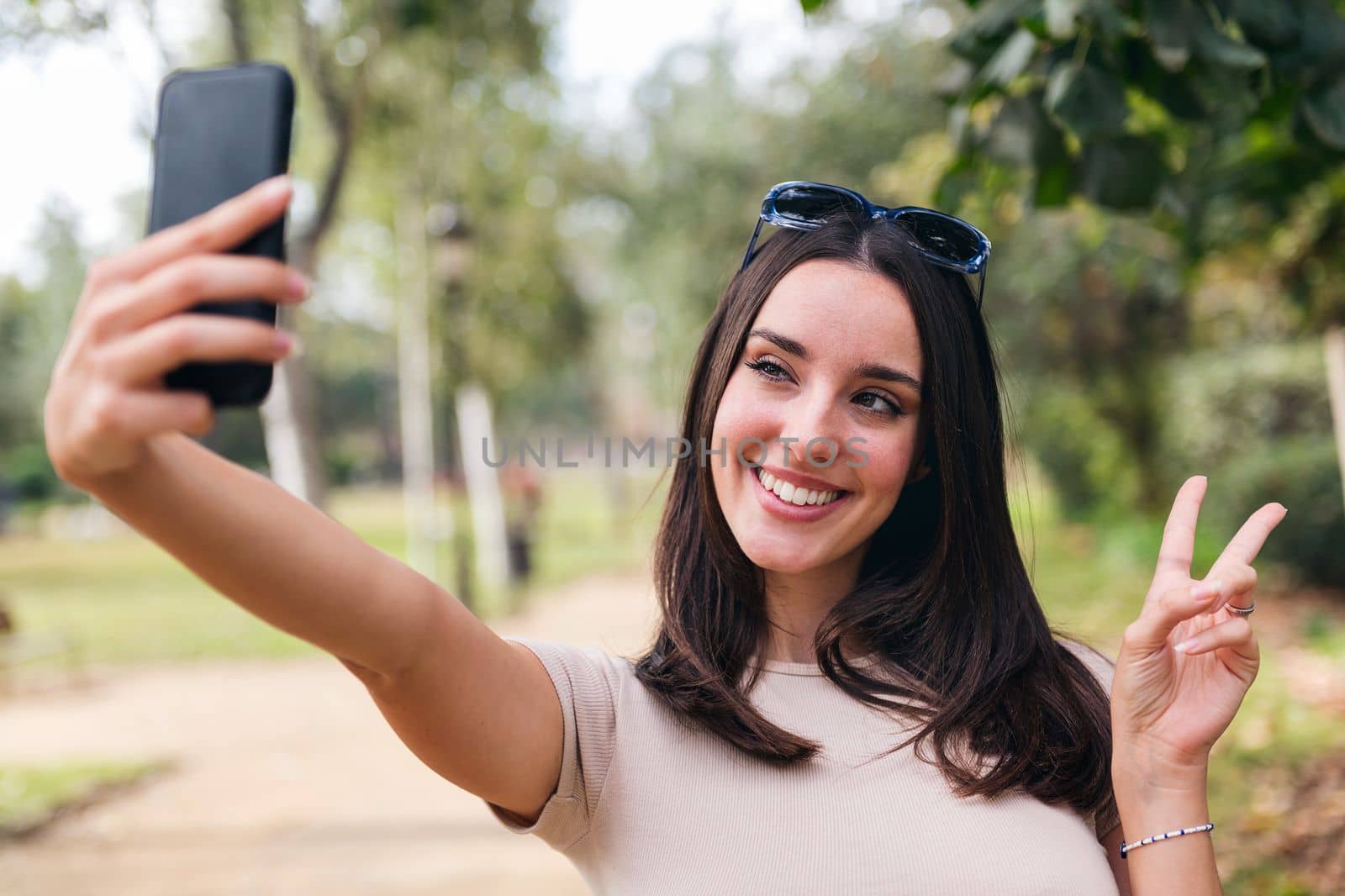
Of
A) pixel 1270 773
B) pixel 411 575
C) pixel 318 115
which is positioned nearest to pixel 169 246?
pixel 411 575

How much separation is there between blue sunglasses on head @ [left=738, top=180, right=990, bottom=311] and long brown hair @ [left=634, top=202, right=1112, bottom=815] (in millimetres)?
30

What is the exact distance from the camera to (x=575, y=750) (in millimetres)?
1539

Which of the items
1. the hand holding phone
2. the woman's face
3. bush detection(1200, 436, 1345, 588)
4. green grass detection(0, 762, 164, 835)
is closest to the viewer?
the hand holding phone

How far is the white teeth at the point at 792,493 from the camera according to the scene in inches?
66.5

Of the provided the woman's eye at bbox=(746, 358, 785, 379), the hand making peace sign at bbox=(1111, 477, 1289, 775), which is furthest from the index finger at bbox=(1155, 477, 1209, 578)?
the woman's eye at bbox=(746, 358, 785, 379)

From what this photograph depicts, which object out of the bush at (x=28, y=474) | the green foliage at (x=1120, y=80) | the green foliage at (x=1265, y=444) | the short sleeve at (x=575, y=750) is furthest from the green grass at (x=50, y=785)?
the bush at (x=28, y=474)

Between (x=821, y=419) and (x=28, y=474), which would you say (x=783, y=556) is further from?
(x=28, y=474)

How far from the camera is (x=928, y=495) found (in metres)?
1.97

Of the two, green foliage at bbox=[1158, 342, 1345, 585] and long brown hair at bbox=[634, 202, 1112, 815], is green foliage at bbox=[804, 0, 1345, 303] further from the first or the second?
green foliage at bbox=[1158, 342, 1345, 585]

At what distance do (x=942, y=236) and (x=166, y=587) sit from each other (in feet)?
62.4

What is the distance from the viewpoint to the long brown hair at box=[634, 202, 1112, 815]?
1.70 meters

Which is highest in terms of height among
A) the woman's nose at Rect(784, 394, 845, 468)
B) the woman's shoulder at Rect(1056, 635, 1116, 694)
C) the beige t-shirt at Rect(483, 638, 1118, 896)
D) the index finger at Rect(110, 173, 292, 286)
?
the index finger at Rect(110, 173, 292, 286)

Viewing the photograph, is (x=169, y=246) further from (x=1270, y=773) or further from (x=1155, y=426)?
(x=1155, y=426)

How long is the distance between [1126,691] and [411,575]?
109cm
